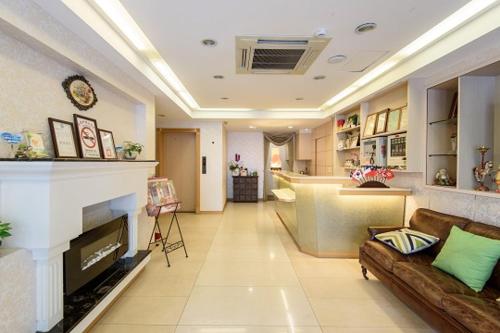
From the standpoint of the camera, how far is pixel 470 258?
6.36 feet

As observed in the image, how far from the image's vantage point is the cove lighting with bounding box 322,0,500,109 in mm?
1961

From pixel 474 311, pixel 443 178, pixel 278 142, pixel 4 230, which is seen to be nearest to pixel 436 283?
pixel 474 311

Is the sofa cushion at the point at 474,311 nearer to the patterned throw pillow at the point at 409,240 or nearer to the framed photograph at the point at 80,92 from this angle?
the patterned throw pillow at the point at 409,240

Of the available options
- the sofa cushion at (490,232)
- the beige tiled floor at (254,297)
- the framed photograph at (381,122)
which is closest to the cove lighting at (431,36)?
the framed photograph at (381,122)

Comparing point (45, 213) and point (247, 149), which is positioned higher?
point (247, 149)

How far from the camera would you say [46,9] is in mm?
1671

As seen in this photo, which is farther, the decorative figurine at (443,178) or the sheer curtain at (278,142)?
the sheer curtain at (278,142)

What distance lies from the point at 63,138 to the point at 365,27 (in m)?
2.72

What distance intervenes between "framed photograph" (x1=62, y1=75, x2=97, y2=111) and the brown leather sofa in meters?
3.28

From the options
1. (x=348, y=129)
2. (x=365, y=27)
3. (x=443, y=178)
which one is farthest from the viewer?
(x=348, y=129)

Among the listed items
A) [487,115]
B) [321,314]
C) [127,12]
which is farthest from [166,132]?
[487,115]

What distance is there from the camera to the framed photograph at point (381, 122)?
3.67 metres

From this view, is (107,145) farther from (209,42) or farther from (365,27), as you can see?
(365,27)

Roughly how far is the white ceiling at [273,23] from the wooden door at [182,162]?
3428mm
